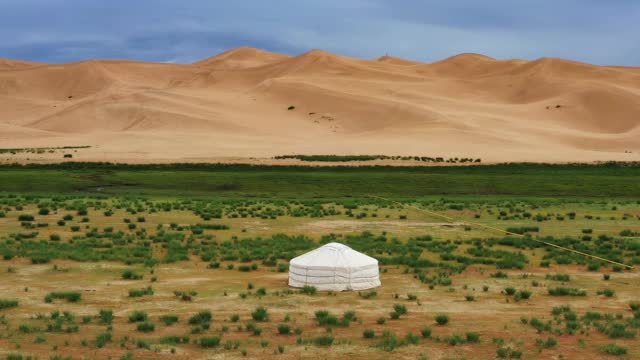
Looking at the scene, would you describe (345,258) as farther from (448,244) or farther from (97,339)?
(448,244)

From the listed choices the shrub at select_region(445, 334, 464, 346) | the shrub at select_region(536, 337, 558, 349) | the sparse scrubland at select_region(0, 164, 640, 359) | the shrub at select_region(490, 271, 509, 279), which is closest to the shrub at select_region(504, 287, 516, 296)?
the sparse scrubland at select_region(0, 164, 640, 359)

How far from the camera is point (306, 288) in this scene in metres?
18.5

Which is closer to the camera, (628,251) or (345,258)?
(345,258)

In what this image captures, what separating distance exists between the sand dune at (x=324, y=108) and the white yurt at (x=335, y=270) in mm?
52082

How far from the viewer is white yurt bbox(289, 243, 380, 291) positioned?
60.9ft

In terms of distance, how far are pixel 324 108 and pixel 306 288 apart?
103554 millimetres

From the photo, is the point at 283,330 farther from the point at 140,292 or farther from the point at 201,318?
the point at 140,292

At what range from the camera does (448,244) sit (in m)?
27.7

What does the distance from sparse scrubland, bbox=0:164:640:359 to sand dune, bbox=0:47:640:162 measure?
33755 mm

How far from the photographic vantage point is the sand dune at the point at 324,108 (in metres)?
89.5

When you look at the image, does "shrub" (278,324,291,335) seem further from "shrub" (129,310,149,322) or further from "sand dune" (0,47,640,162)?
"sand dune" (0,47,640,162)

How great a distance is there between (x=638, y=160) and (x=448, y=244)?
54.2 meters

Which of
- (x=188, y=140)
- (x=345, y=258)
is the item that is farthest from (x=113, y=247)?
(x=188, y=140)

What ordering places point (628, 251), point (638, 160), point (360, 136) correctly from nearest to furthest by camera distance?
point (628, 251), point (638, 160), point (360, 136)
